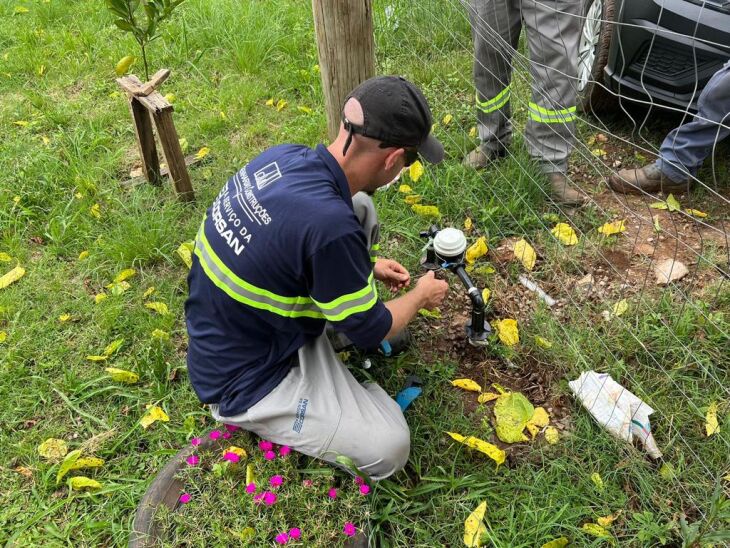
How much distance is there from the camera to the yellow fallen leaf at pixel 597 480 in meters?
1.97

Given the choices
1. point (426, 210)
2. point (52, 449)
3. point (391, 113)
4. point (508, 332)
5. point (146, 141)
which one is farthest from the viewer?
point (146, 141)

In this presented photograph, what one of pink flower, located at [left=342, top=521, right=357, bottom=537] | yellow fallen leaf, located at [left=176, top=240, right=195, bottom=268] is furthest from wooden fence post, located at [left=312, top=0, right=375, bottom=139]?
pink flower, located at [left=342, top=521, right=357, bottom=537]

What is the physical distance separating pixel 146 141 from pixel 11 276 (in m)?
0.95

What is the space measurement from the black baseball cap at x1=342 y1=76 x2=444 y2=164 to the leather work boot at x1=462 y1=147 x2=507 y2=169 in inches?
57.9

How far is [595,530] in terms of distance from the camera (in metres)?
1.86

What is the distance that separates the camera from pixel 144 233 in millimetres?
3016

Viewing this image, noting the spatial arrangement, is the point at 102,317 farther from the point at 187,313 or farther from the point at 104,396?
the point at 187,313

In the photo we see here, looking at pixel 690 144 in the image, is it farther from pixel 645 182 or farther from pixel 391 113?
pixel 391 113

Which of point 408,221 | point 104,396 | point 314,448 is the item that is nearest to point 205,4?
point 408,221

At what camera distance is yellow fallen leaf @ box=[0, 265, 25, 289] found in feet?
9.45

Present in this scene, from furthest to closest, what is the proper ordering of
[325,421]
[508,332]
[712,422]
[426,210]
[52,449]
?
[426,210] < [508,332] < [52,449] < [712,422] < [325,421]

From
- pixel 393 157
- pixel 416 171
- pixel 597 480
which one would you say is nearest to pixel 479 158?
pixel 416 171

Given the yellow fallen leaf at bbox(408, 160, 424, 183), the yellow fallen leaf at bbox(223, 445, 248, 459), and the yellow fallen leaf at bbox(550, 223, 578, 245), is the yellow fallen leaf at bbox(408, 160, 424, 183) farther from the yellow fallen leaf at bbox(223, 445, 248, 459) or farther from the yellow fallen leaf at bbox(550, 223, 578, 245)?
the yellow fallen leaf at bbox(223, 445, 248, 459)

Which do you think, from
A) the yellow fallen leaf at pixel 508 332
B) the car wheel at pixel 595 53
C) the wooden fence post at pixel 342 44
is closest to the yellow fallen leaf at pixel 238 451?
the yellow fallen leaf at pixel 508 332
